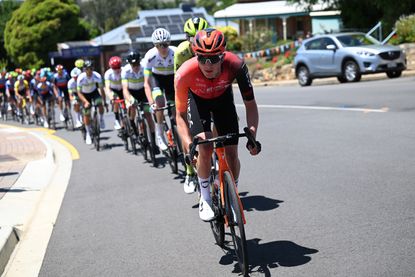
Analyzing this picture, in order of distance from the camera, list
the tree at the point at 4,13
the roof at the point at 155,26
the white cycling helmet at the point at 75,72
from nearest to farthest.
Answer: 1. the white cycling helmet at the point at 75,72
2. the roof at the point at 155,26
3. the tree at the point at 4,13

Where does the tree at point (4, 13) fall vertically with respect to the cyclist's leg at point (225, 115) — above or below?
below

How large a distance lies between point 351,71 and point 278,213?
18.7 meters

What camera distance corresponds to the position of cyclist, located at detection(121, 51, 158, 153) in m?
12.3

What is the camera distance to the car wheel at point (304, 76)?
90.0 feet

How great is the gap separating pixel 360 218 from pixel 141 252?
2.13 m

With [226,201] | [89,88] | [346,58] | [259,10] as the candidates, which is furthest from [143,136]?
[259,10]

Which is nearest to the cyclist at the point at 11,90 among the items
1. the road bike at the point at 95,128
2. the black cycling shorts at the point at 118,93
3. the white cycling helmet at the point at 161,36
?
the road bike at the point at 95,128

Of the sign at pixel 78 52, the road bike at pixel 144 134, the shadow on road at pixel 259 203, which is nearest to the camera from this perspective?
the shadow on road at pixel 259 203

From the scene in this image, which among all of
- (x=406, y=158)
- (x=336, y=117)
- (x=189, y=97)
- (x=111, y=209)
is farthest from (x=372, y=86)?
(x=189, y=97)

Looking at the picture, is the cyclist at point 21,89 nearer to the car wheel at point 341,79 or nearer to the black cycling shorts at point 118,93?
the car wheel at point 341,79

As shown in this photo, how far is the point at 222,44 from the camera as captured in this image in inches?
224

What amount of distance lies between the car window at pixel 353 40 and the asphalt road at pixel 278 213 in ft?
39.1

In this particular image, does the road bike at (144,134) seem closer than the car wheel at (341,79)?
Yes

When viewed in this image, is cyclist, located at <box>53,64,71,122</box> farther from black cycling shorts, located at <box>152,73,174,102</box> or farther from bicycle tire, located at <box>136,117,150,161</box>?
black cycling shorts, located at <box>152,73,174,102</box>
